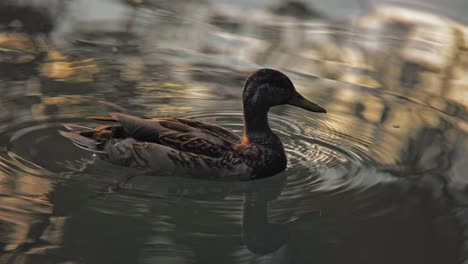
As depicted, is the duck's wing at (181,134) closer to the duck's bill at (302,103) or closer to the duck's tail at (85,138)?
the duck's tail at (85,138)

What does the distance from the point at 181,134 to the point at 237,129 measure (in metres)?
0.99

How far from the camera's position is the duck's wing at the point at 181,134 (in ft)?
23.2

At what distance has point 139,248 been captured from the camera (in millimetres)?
5891

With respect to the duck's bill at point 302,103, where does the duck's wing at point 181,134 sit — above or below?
below

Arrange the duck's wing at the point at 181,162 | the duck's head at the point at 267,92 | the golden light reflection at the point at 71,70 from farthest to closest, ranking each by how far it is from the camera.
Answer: the golden light reflection at the point at 71,70
the duck's head at the point at 267,92
the duck's wing at the point at 181,162

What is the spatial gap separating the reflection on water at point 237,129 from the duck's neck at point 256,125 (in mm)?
299

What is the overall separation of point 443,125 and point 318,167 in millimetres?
1341

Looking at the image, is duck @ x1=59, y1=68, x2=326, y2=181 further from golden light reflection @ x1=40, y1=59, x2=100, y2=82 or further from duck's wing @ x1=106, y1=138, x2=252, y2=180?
golden light reflection @ x1=40, y1=59, x2=100, y2=82

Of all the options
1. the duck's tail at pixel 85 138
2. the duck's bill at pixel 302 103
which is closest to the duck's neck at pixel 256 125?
the duck's bill at pixel 302 103

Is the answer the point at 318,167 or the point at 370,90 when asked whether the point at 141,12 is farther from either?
the point at 318,167

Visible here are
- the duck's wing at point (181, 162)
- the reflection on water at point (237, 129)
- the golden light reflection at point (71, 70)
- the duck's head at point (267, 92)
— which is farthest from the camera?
the golden light reflection at point (71, 70)

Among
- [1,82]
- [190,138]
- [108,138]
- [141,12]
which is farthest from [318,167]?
[141,12]

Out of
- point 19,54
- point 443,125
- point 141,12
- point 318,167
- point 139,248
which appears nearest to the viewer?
point 139,248

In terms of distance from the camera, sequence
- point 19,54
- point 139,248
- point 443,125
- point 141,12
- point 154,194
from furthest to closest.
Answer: point 141,12, point 19,54, point 443,125, point 154,194, point 139,248
